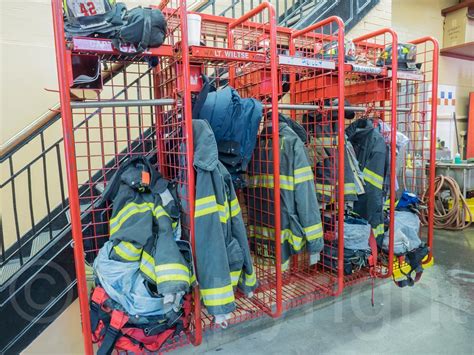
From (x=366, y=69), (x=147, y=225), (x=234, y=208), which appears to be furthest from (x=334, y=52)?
(x=147, y=225)

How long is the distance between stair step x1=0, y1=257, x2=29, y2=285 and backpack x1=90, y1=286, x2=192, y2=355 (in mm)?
979

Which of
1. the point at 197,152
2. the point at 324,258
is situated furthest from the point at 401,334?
the point at 197,152

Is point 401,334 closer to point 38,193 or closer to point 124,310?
point 124,310

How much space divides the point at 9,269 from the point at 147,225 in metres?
1.46

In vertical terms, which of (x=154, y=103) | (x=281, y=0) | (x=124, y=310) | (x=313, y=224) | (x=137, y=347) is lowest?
(x=137, y=347)

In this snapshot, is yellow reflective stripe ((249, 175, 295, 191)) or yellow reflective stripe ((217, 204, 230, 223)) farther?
yellow reflective stripe ((249, 175, 295, 191))

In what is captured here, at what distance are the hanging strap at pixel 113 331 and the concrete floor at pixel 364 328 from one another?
37.0 inches

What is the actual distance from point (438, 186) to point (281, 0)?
3.63 metres

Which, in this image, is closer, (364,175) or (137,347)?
(137,347)

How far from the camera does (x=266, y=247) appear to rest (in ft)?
7.40

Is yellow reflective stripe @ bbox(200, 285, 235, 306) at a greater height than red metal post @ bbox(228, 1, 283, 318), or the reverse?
red metal post @ bbox(228, 1, 283, 318)

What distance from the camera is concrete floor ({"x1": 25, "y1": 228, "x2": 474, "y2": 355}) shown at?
240 cm

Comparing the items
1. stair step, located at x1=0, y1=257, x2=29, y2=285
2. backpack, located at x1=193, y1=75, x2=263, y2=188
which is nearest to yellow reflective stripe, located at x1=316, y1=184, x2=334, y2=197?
backpack, located at x1=193, y1=75, x2=263, y2=188

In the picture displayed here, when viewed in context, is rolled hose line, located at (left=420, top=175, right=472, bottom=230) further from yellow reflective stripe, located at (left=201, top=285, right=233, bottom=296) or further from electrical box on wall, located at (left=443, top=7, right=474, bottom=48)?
yellow reflective stripe, located at (left=201, top=285, right=233, bottom=296)
